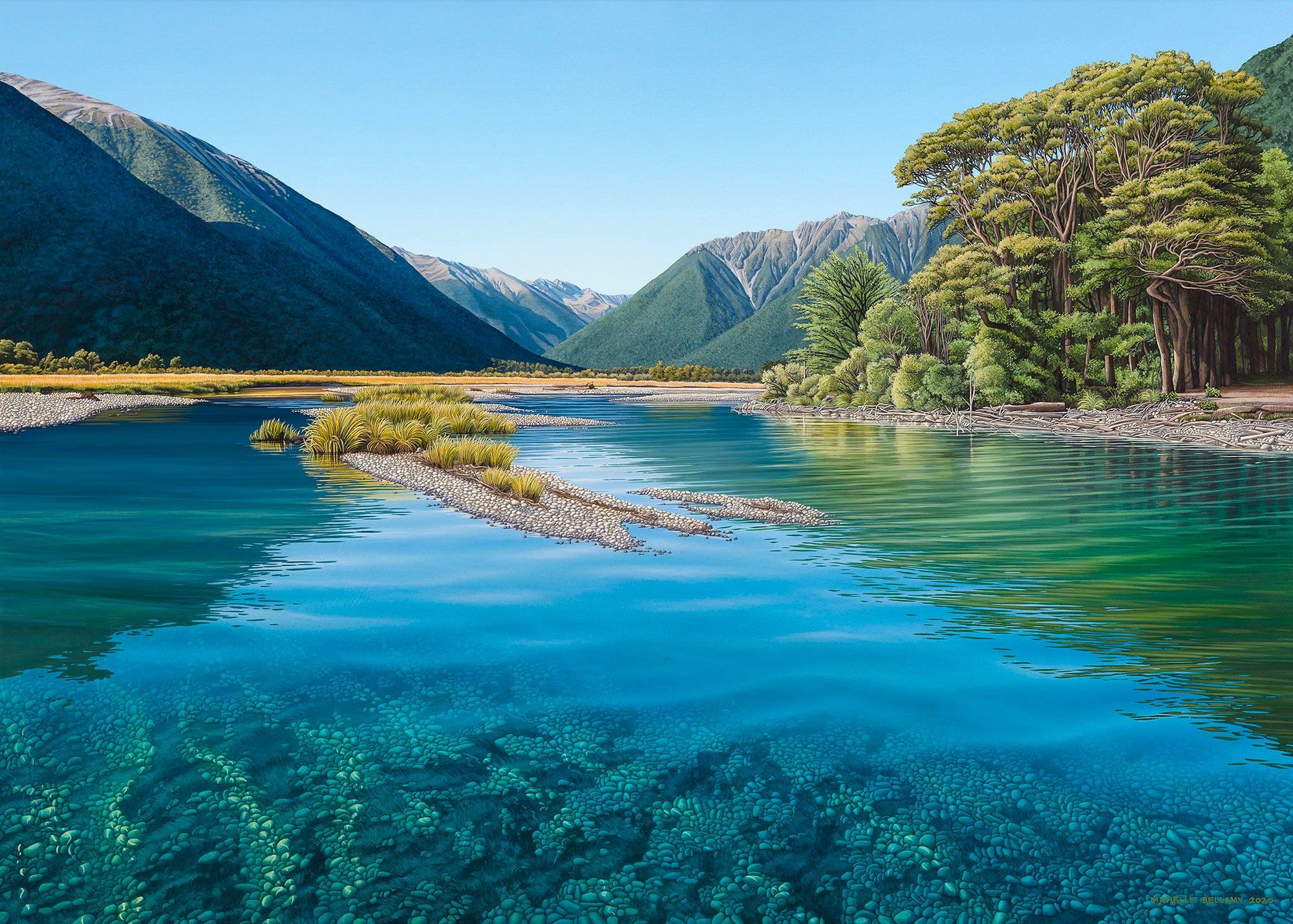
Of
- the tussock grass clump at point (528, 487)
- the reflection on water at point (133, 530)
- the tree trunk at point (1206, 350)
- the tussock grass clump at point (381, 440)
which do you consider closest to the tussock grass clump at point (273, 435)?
the reflection on water at point (133, 530)

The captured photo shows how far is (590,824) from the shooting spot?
237 inches

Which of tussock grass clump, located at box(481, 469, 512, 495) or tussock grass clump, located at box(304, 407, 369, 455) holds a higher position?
tussock grass clump, located at box(304, 407, 369, 455)

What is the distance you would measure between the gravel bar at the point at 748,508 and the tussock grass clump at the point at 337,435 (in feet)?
51.5

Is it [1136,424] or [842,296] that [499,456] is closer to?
[1136,424]

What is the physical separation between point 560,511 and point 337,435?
57.1ft

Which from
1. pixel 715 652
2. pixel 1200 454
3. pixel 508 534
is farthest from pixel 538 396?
pixel 715 652

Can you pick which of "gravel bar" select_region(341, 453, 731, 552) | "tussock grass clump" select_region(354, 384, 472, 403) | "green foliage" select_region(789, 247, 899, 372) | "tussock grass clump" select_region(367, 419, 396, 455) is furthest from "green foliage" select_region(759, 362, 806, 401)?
"gravel bar" select_region(341, 453, 731, 552)

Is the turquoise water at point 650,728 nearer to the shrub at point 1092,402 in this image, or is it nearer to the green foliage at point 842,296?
the shrub at point 1092,402

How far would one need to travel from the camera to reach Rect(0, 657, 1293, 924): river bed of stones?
518cm

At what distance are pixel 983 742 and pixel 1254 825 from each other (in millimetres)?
1809

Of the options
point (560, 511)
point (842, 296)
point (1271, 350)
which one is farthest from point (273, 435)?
point (1271, 350)

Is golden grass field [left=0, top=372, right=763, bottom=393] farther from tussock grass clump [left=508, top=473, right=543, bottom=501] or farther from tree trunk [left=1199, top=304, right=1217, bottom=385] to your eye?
tree trunk [left=1199, top=304, right=1217, bottom=385]

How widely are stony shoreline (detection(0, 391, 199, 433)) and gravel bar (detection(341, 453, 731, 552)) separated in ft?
105

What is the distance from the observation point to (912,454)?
3180 centimetres
